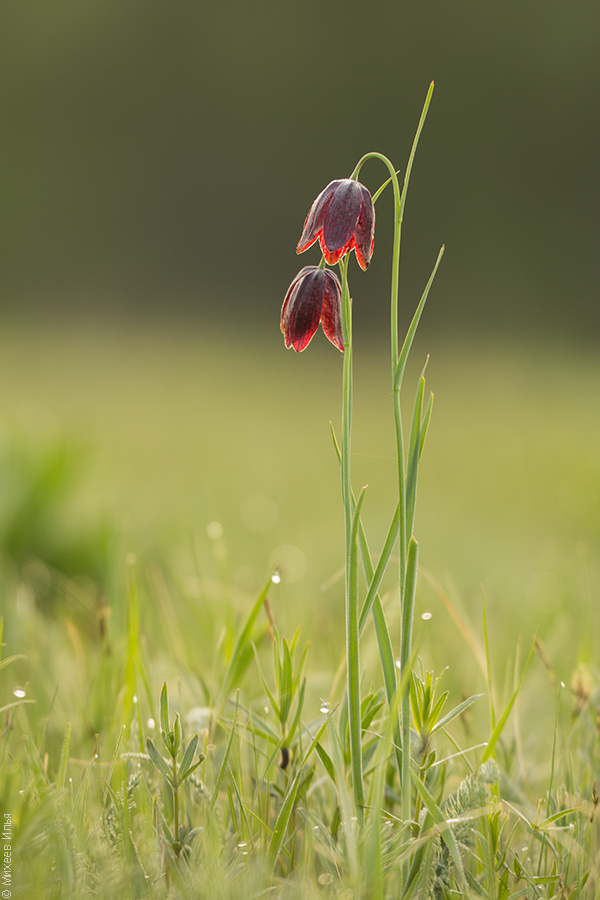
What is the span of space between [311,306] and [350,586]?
114mm

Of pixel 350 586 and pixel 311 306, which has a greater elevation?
pixel 311 306

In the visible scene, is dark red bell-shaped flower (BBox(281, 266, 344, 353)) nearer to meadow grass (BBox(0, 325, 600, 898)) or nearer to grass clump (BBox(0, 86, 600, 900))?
grass clump (BBox(0, 86, 600, 900))

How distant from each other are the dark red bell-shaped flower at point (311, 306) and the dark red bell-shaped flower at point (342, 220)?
1 cm

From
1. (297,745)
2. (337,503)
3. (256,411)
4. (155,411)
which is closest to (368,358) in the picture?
(256,411)

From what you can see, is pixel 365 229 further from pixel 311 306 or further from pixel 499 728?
pixel 499 728

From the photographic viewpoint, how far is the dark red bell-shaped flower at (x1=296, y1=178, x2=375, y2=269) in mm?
289

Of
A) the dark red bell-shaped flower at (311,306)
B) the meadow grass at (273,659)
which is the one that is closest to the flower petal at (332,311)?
the dark red bell-shaped flower at (311,306)

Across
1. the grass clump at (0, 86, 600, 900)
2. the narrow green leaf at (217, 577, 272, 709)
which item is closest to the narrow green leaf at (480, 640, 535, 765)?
the grass clump at (0, 86, 600, 900)

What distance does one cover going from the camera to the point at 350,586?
0.29 metres

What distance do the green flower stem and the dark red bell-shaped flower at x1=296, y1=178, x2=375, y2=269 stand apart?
0.01 m

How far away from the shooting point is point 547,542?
1.34 meters

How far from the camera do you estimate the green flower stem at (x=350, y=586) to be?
29cm

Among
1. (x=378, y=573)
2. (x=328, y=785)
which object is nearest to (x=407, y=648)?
(x=378, y=573)

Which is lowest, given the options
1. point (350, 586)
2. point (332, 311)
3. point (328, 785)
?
point (328, 785)
